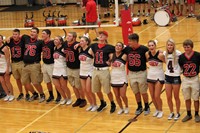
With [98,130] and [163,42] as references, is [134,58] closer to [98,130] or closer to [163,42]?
[98,130]

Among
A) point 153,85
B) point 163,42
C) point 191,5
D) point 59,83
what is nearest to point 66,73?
point 59,83

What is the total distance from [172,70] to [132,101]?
2278 millimetres

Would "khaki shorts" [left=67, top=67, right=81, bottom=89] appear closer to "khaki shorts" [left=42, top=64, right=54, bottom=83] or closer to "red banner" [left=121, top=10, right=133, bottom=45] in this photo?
"khaki shorts" [left=42, top=64, right=54, bottom=83]

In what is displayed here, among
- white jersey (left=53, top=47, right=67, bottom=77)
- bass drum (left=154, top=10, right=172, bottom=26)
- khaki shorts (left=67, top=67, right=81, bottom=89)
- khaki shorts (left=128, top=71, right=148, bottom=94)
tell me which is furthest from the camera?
bass drum (left=154, top=10, right=172, bottom=26)

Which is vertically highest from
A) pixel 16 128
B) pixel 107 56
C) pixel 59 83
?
pixel 107 56

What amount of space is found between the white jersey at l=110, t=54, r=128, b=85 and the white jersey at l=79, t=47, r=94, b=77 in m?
0.73

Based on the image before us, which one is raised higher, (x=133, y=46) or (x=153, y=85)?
(x=133, y=46)

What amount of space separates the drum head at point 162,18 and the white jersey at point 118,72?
10701 mm

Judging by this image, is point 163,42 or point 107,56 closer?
point 107,56

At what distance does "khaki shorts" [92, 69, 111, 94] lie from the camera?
12008mm

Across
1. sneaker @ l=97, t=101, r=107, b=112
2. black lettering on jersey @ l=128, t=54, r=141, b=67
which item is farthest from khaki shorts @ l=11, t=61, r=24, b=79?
black lettering on jersey @ l=128, t=54, r=141, b=67

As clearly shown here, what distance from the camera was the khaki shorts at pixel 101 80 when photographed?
39.4 feet

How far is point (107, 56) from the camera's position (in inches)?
474

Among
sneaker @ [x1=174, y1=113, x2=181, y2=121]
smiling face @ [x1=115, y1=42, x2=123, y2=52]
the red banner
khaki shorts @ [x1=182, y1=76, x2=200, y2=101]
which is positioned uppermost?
the red banner
